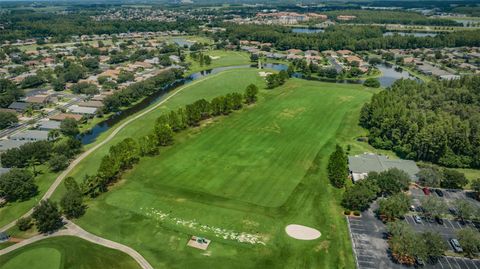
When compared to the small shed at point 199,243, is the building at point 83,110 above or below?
above

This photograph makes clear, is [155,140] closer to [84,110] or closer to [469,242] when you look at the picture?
[84,110]

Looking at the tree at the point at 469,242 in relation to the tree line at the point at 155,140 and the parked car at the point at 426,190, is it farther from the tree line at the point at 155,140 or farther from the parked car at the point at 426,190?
the tree line at the point at 155,140

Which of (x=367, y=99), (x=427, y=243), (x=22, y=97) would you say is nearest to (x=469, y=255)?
(x=427, y=243)

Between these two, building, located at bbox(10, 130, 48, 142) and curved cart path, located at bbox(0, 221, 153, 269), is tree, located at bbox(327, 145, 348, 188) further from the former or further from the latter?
building, located at bbox(10, 130, 48, 142)

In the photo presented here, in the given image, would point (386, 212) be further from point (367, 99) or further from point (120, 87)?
point (120, 87)

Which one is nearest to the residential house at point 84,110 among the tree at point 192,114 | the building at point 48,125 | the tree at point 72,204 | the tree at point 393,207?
the building at point 48,125

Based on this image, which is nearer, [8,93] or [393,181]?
[393,181]

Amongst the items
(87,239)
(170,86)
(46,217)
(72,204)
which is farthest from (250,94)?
(46,217)
